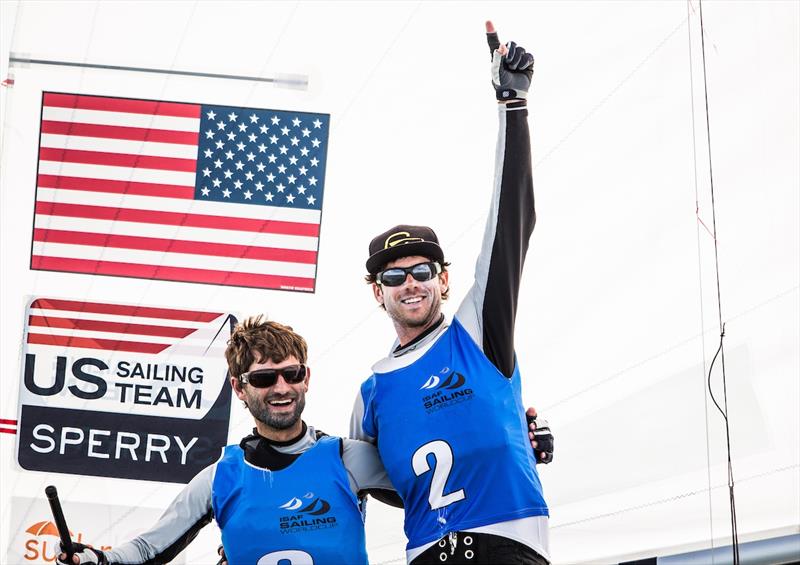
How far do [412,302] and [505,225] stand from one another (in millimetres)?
257

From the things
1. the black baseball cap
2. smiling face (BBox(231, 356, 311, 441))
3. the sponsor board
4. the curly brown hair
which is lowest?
the sponsor board

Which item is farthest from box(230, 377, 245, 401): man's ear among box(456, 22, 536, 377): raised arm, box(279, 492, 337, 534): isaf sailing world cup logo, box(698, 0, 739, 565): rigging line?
box(698, 0, 739, 565): rigging line

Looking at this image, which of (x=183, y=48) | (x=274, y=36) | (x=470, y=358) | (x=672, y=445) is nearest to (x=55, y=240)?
(x=183, y=48)

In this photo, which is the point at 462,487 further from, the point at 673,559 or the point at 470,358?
the point at 673,559

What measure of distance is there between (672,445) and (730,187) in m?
0.68

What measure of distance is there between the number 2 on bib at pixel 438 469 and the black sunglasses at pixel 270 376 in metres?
0.34

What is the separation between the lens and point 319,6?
10.2 feet

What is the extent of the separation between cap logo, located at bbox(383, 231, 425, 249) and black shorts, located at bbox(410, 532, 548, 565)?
624 millimetres

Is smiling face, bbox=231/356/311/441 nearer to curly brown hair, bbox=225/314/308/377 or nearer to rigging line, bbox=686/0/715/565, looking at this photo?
curly brown hair, bbox=225/314/308/377

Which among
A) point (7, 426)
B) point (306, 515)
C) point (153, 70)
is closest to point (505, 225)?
point (306, 515)

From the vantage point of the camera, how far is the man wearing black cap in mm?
1948

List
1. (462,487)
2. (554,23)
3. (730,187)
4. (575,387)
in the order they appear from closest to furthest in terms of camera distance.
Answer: (462,487), (730,187), (575,387), (554,23)

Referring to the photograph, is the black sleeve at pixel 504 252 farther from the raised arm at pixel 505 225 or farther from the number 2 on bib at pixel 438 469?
the number 2 on bib at pixel 438 469

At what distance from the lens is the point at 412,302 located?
2137mm
